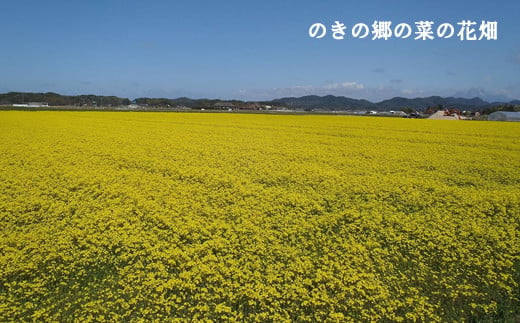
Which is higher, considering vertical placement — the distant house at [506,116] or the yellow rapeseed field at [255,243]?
the distant house at [506,116]

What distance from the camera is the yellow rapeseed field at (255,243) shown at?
499 centimetres

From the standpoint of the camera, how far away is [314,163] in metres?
14.0

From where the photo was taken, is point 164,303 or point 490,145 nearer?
point 164,303

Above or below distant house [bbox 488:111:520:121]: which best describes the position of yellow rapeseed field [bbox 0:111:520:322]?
below

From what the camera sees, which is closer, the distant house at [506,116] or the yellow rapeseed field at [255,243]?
the yellow rapeseed field at [255,243]

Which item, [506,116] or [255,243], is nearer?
[255,243]

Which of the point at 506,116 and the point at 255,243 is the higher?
the point at 506,116

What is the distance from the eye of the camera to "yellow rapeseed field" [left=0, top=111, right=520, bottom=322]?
4.99 m

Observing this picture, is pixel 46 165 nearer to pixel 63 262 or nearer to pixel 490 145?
pixel 63 262

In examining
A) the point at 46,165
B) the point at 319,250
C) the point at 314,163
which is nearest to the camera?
the point at 319,250

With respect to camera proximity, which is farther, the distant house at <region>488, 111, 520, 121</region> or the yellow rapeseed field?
the distant house at <region>488, 111, 520, 121</region>

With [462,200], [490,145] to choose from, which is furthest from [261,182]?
[490,145]

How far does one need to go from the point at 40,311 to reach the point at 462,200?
972 centimetres

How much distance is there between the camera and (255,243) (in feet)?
21.7
